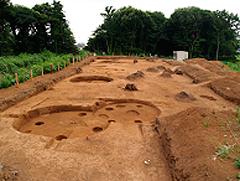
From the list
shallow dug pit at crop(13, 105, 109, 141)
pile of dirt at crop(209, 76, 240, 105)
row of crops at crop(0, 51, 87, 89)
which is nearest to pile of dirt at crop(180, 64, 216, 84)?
pile of dirt at crop(209, 76, 240, 105)

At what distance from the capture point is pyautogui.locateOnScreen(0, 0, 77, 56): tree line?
30.0 metres

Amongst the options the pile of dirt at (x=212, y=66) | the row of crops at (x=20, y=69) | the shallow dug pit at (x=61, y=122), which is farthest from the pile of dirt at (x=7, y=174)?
the pile of dirt at (x=212, y=66)

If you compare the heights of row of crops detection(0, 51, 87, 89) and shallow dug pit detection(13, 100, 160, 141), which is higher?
row of crops detection(0, 51, 87, 89)

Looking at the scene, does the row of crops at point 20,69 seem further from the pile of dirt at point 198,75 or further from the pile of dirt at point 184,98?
the pile of dirt at point 198,75

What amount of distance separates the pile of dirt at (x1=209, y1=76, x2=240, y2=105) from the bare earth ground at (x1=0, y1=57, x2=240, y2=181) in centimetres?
6

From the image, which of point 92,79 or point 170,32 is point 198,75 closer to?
point 92,79

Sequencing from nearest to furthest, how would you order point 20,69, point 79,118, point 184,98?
point 79,118 < point 184,98 < point 20,69

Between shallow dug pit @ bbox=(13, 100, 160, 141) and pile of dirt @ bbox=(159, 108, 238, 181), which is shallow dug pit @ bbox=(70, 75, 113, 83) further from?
pile of dirt @ bbox=(159, 108, 238, 181)

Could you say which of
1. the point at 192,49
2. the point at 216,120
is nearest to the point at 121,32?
the point at 192,49

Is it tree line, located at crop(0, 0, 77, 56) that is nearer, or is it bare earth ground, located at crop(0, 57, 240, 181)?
bare earth ground, located at crop(0, 57, 240, 181)

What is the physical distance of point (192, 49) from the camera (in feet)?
129

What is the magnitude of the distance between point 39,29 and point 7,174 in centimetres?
2932

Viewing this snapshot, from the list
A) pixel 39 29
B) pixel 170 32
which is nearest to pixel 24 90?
A: pixel 39 29

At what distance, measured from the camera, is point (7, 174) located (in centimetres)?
543
